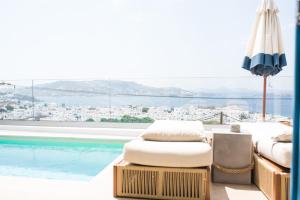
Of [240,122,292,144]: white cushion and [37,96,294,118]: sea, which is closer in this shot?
[240,122,292,144]: white cushion

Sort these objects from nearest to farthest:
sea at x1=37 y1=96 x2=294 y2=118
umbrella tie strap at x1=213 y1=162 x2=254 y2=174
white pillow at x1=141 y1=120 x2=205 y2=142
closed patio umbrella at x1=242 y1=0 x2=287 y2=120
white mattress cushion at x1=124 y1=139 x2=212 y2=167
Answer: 1. white mattress cushion at x1=124 y1=139 x2=212 y2=167
2. white pillow at x1=141 y1=120 x2=205 y2=142
3. umbrella tie strap at x1=213 y1=162 x2=254 y2=174
4. closed patio umbrella at x1=242 y1=0 x2=287 y2=120
5. sea at x1=37 y1=96 x2=294 y2=118

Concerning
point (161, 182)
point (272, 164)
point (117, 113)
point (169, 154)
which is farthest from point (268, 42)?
point (117, 113)

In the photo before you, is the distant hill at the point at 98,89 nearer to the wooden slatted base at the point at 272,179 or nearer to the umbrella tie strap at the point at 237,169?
the umbrella tie strap at the point at 237,169

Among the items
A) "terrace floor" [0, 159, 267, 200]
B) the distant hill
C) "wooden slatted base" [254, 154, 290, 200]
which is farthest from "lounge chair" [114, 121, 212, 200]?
the distant hill

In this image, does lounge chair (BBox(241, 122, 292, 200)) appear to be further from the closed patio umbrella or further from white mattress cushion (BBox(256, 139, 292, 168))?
the closed patio umbrella

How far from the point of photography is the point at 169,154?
7.37 feet

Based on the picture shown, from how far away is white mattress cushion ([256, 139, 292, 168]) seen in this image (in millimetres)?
2066

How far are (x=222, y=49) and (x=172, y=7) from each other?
6.62 feet

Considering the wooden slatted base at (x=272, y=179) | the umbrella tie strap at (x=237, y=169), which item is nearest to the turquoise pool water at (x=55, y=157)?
the umbrella tie strap at (x=237, y=169)

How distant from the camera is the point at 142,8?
353 inches

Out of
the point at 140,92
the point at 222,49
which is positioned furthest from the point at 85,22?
the point at 222,49

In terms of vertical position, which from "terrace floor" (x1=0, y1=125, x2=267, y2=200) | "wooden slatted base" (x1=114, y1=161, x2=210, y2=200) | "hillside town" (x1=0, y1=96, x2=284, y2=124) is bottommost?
"terrace floor" (x1=0, y1=125, x2=267, y2=200)

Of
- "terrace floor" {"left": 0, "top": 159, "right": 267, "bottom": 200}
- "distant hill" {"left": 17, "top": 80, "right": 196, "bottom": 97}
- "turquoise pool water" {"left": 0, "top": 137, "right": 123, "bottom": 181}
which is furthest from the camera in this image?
"distant hill" {"left": 17, "top": 80, "right": 196, "bottom": 97}

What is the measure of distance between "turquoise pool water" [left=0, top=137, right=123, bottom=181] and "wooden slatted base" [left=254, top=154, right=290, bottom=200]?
1.96m
